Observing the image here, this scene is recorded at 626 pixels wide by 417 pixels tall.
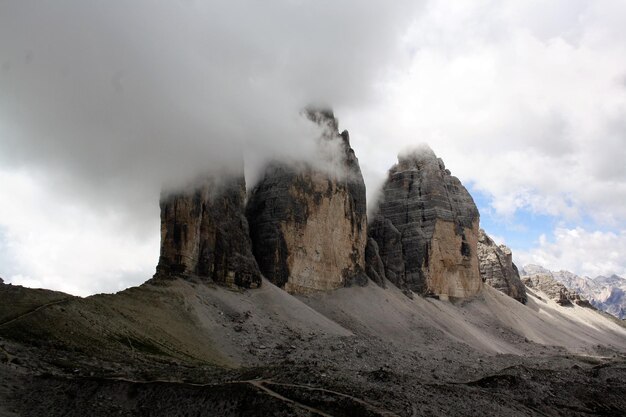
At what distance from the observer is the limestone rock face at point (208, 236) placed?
149 ft

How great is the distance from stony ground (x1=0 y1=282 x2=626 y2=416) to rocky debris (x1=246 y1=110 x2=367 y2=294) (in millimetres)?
4219

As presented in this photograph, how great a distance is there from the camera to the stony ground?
697 inches

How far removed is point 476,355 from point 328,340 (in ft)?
58.1

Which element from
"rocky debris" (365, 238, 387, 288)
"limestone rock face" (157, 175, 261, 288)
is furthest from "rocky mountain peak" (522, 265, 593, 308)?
"limestone rock face" (157, 175, 261, 288)

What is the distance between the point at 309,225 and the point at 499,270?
2188 inches

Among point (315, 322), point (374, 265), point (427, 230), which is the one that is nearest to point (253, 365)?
point (315, 322)

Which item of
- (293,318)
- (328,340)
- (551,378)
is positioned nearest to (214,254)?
(293,318)

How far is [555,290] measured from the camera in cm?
11488

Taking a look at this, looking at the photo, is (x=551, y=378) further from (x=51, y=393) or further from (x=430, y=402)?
(x=51, y=393)

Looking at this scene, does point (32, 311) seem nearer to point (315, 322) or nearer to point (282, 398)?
point (282, 398)

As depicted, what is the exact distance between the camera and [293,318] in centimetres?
4528

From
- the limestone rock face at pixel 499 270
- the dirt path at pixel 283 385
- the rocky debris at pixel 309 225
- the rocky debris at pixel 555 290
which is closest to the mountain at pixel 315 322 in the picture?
the dirt path at pixel 283 385

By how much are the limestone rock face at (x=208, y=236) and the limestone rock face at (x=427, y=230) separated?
1184 inches

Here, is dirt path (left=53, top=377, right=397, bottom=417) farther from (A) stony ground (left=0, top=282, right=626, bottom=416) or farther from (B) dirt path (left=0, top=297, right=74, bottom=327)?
(B) dirt path (left=0, top=297, right=74, bottom=327)
